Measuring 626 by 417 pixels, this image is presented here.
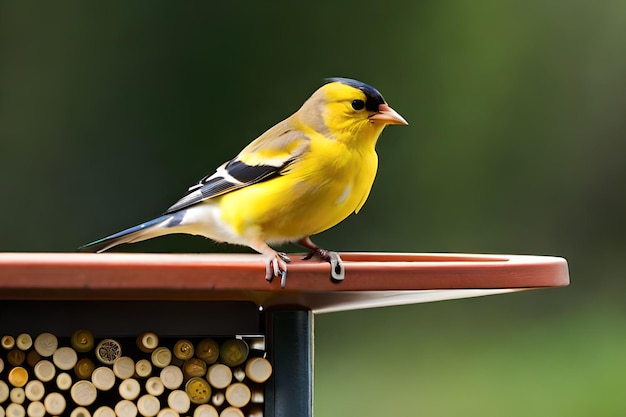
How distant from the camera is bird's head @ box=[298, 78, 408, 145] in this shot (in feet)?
7.65

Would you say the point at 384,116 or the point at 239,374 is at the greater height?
the point at 384,116

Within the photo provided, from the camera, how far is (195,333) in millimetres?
1836

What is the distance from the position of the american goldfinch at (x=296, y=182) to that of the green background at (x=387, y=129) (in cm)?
278

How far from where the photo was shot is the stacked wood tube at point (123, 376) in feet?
5.71

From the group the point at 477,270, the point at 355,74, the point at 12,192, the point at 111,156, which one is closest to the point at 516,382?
the point at 355,74

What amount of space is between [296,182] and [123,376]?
0.57 m

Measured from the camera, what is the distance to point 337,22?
554 cm

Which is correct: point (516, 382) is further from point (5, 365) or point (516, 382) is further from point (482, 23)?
point (5, 365)

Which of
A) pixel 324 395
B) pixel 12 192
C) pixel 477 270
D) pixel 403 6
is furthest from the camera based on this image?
pixel 403 6

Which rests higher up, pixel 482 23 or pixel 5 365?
pixel 482 23

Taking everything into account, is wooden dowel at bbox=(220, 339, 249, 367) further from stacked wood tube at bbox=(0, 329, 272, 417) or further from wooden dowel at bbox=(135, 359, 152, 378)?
wooden dowel at bbox=(135, 359, 152, 378)

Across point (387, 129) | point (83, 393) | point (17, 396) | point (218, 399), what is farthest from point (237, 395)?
point (387, 129)

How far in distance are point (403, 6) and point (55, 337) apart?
165 inches

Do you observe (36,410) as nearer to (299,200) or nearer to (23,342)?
(23,342)
